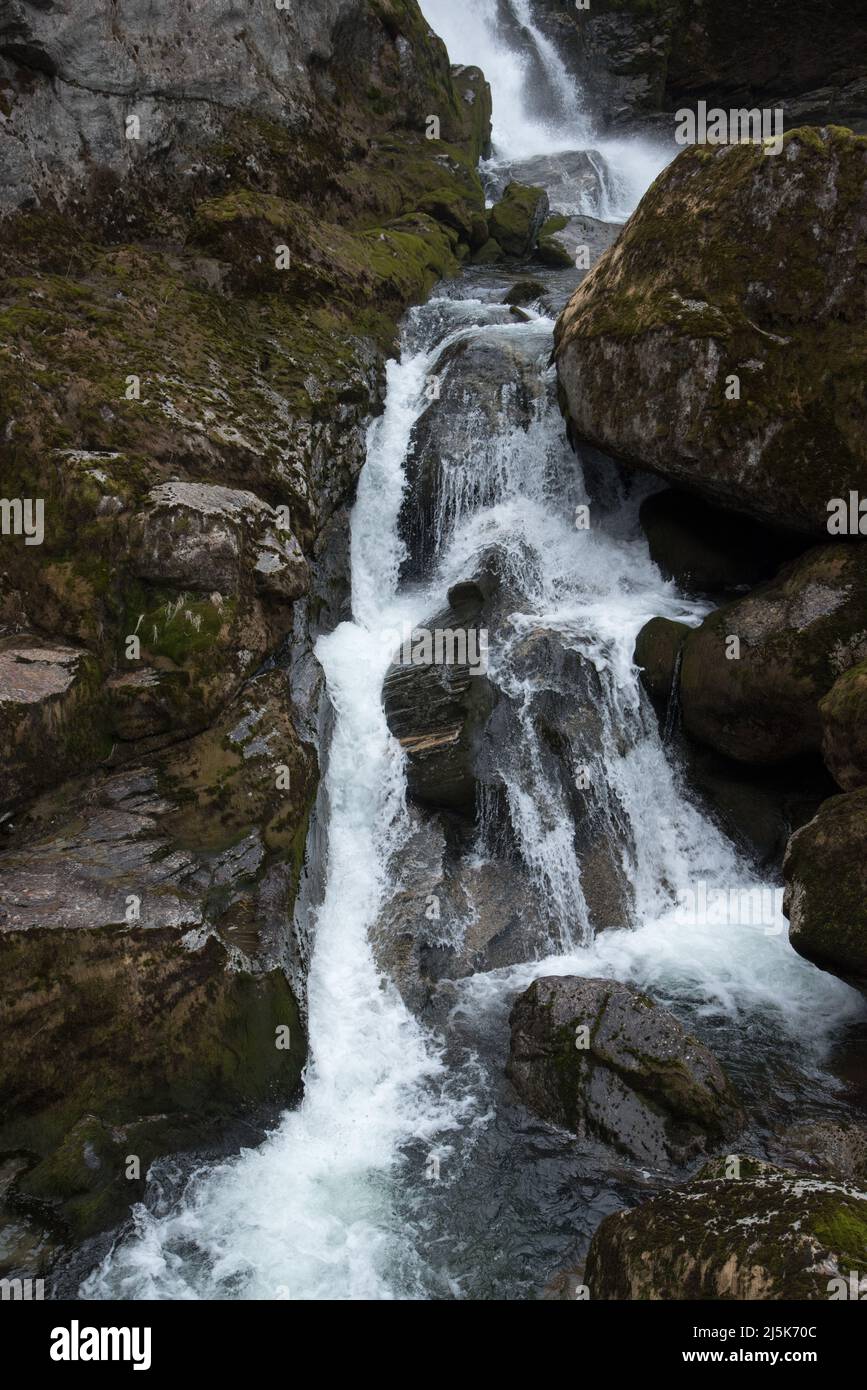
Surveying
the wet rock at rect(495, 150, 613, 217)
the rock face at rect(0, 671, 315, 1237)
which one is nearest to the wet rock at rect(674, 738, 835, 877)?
the rock face at rect(0, 671, 315, 1237)

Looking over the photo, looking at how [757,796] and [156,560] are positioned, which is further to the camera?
[757,796]

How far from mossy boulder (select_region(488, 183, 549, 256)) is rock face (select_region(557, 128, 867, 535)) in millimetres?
Answer: 13469

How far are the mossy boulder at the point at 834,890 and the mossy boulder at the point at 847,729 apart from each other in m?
0.52

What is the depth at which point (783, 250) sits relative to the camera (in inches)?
499

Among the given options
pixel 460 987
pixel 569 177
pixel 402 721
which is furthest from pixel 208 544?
pixel 569 177

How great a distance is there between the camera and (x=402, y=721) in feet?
43.7

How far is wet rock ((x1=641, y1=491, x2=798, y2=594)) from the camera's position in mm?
15055

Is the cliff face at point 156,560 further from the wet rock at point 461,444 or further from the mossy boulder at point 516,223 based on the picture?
the mossy boulder at point 516,223

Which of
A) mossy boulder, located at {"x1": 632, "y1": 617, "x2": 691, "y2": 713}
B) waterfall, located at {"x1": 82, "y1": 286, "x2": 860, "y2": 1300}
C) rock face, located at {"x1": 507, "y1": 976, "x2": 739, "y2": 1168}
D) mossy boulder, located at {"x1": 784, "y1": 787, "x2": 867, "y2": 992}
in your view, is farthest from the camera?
mossy boulder, located at {"x1": 632, "y1": 617, "x2": 691, "y2": 713}

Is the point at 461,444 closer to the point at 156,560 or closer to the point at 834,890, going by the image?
the point at 156,560

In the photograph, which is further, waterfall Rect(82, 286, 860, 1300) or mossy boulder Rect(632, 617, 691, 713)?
mossy boulder Rect(632, 617, 691, 713)

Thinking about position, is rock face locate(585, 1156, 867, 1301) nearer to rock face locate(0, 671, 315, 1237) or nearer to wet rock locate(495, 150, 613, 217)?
rock face locate(0, 671, 315, 1237)

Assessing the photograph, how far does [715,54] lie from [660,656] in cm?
3147
